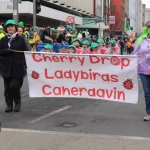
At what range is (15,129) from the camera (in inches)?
223

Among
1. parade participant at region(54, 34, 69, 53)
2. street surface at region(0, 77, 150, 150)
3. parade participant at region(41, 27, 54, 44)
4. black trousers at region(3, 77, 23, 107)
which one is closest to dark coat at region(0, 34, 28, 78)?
black trousers at region(3, 77, 23, 107)

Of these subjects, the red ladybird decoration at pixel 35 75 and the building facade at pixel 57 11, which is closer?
the red ladybird decoration at pixel 35 75

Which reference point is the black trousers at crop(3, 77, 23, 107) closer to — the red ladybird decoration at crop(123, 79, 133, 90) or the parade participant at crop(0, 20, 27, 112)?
the parade participant at crop(0, 20, 27, 112)

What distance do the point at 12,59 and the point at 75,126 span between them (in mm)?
1933

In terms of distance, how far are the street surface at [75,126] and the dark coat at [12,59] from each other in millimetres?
832

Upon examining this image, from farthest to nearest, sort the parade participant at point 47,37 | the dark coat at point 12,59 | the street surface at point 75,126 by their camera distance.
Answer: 1. the parade participant at point 47,37
2. the dark coat at point 12,59
3. the street surface at point 75,126

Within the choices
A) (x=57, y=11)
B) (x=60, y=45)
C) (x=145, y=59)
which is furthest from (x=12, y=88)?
(x=57, y=11)

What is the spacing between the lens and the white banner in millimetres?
6359

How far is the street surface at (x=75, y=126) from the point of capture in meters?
4.85

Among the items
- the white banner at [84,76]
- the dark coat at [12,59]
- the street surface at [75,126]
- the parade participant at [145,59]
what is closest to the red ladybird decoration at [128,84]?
the white banner at [84,76]

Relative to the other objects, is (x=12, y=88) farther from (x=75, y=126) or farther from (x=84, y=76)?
(x=75, y=126)

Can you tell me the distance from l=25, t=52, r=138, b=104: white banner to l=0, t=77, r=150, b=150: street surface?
0.43 meters

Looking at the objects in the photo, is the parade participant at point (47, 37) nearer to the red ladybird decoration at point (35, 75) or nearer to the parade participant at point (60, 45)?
the parade participant at point (60, 45)

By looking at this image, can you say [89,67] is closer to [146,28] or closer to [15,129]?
[146,28]
